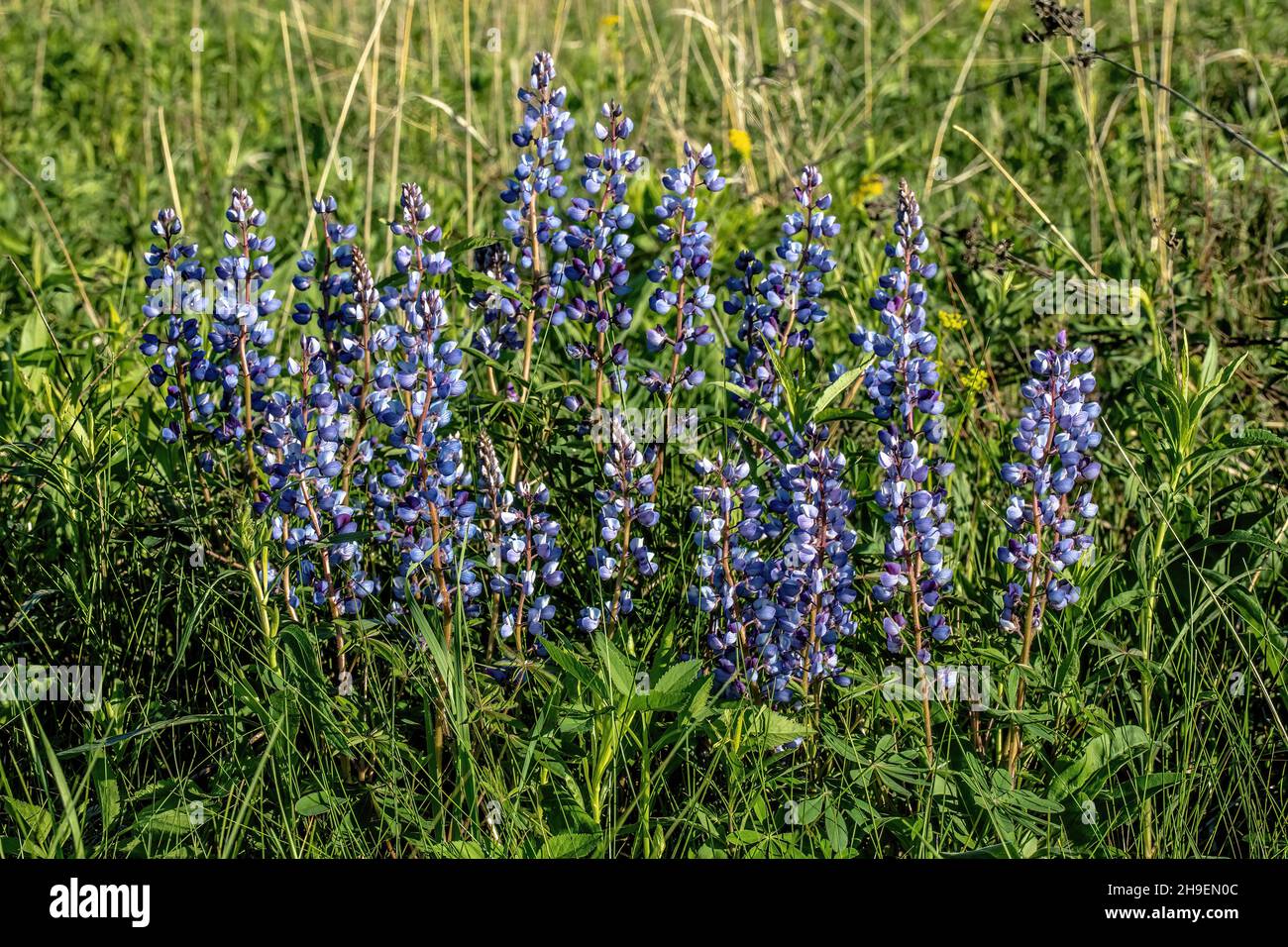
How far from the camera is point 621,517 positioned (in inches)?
96.0

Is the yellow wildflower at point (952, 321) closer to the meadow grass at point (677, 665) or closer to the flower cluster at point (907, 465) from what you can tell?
the meadow grass at point (677, 665)

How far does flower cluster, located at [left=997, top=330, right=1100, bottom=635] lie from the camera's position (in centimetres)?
220

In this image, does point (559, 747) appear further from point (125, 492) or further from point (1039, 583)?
point (125, 492)

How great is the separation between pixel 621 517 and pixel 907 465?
54 centimetres

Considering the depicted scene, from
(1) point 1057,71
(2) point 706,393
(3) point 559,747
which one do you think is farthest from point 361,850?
(1) point 1057,71

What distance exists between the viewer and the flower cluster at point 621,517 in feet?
7.72

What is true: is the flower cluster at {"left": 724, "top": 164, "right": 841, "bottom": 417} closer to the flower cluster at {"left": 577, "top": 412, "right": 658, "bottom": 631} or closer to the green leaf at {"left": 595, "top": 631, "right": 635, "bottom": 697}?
the flower cluster at {"left": 577, "top": 412, "right": 658, "bottom": 631}

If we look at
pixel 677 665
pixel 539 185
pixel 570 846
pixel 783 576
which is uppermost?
pixel 539 185

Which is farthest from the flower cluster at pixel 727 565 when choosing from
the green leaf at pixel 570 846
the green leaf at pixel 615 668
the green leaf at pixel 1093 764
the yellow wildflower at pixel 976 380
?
the yellow wildflower at pixel 976 380

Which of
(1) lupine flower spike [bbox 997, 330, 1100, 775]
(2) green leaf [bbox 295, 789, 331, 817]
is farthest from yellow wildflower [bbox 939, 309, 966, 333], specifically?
(2) green leaf [bbox 295, 789, 331, 817]

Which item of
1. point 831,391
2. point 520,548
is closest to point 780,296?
point 831,391

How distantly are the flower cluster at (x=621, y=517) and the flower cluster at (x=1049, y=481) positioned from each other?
0.64 m

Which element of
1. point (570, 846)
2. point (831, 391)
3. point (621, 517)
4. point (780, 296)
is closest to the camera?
point (570, 846)

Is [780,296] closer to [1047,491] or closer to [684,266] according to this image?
[684,266]
